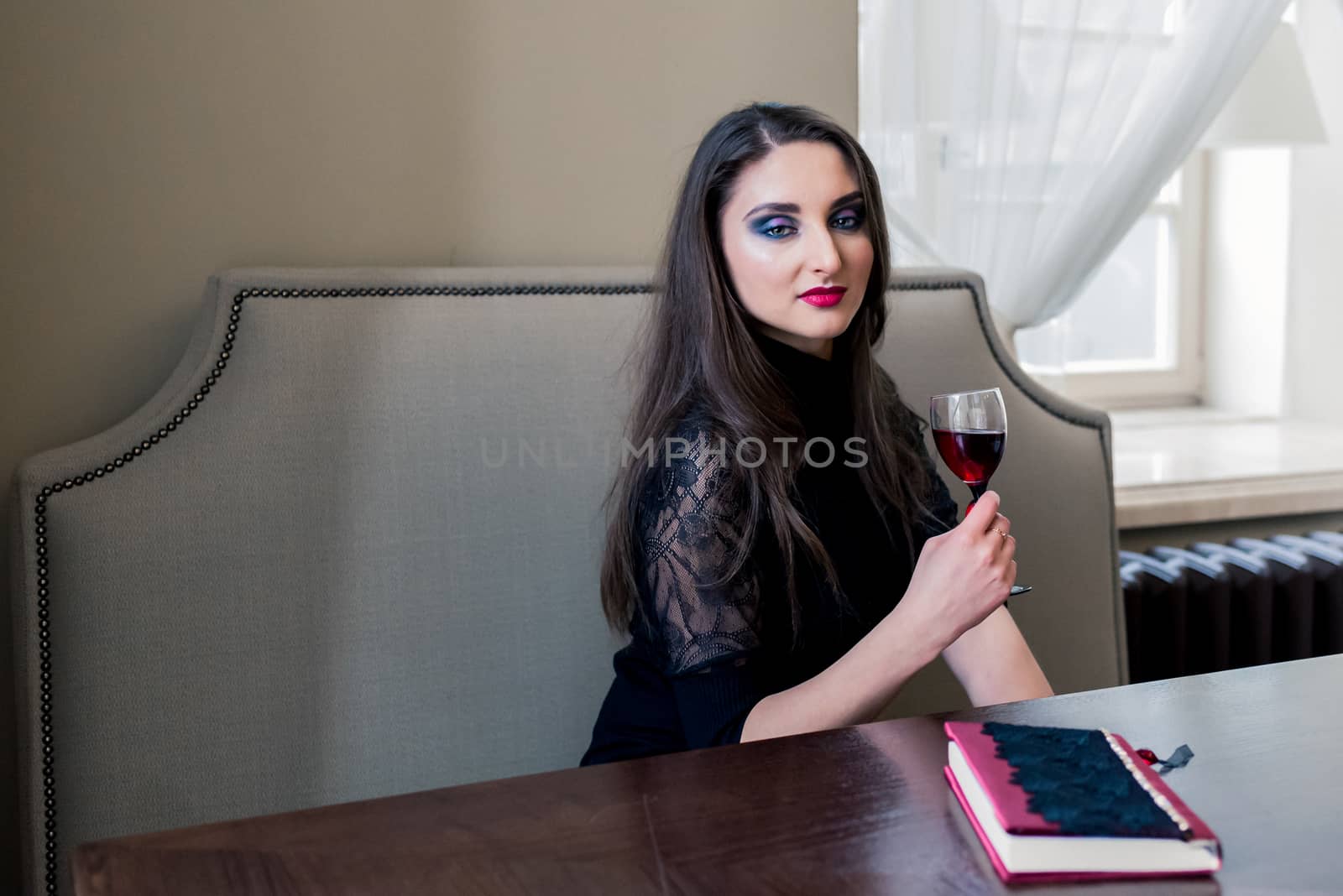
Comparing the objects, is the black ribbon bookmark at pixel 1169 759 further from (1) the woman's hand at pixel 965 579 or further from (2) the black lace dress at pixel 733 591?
(2) the black lace dress at pixel 733 591

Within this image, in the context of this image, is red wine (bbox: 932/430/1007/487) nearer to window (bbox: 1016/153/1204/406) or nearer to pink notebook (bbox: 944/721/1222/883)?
pink notebook (bbox: 944/721/1222/883)

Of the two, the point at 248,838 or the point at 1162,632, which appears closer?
the point at 248,838

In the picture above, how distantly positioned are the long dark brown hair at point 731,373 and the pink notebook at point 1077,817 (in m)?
0.42

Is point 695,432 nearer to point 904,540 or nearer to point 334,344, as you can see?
point 904,540

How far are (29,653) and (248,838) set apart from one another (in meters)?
0.63

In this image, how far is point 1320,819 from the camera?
A: 706mm

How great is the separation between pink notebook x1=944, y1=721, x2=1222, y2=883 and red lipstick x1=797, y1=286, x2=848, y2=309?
1.86 feet

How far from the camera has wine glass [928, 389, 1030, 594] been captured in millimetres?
1035

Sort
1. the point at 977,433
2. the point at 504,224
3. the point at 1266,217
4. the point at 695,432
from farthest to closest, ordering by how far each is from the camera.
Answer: the point at 1266,217 → the point at 504,224 → the point at 695,432 → the point at 977,433

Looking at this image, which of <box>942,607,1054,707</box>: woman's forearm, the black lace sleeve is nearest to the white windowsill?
<box>942,607,1054,707</box>: woman's forearm

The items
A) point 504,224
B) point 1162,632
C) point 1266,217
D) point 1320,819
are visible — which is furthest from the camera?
point 1266,217

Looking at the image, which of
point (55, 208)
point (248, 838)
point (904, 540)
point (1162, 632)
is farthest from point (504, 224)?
point (1162, 632)

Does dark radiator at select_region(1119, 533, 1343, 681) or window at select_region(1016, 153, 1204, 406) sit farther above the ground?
window at select_region(1016, 153, 1204, 406)

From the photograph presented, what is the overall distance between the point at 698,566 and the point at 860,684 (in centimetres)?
19
